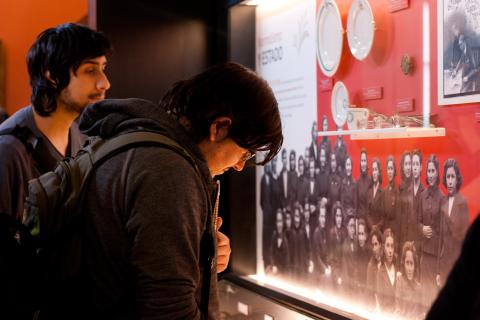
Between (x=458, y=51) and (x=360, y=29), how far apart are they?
70 centimetres

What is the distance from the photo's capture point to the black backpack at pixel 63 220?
1.53 metres

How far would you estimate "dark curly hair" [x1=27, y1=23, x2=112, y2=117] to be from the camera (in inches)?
113

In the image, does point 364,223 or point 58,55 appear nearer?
point 58,55

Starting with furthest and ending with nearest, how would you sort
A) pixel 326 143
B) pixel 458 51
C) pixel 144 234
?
pixel 326 143 < pixel 458 51 < pixel 144 234

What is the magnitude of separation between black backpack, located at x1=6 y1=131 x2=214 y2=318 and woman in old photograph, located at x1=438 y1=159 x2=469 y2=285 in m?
1.43

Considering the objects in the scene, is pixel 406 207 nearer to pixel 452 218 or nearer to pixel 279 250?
pixel 452 218

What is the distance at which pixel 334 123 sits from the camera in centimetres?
349

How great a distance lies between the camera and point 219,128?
5.61 ft

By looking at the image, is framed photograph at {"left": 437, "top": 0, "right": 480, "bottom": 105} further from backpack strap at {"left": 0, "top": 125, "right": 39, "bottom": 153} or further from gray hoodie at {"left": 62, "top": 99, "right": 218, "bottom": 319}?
backpack strap at {"left": 0, "top": 125, "right": 39, "bottom": 153}

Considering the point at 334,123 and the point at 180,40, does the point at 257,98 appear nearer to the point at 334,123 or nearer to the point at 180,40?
the point at 334,123

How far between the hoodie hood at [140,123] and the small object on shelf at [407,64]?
152cm

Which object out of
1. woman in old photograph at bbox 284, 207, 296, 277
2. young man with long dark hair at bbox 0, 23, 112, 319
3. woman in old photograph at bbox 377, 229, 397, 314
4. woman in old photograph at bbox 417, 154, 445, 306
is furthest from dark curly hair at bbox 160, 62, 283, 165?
woman in old photograph at bbox 284, 207, 296, 277

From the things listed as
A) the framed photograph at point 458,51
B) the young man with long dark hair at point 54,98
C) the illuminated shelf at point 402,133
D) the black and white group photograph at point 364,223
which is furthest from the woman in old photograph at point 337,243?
the young man with long dark hair at point 54,98

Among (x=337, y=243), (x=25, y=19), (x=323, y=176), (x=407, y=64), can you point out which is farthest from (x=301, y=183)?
(x=25, y=19)
